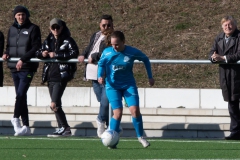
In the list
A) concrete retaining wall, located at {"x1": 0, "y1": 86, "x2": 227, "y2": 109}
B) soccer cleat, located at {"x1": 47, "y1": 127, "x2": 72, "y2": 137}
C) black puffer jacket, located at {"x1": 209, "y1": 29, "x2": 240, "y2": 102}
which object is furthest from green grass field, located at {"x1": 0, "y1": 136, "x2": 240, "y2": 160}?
concrete retaining wall, located at {"x1": 0, "y1": 86, "x2": 227, "y2": 109}

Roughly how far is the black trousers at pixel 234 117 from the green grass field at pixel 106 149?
16.1 inches

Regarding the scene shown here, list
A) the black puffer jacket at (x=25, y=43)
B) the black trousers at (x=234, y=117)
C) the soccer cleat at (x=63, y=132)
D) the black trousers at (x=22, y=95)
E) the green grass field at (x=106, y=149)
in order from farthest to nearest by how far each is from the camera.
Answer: the black puffer jacket at (x=25, y=43), the black trousers at (x=22, y=95), the soccer cleat at (x=63, y=132), the black trousers at (x=234, y=117), the green grass field at (x=106, y=149)

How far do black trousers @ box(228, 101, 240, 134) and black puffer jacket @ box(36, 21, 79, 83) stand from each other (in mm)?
2662

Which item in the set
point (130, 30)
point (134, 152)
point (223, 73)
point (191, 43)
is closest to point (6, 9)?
point (130, 30)

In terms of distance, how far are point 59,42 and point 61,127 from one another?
1.39m

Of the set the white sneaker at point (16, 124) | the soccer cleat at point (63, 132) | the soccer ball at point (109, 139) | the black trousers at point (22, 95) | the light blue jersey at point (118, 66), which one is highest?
the light blue jersey at point (118, 66)

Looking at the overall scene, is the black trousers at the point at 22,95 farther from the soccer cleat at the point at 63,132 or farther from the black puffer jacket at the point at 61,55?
the soccer cleat at the point at 63,132

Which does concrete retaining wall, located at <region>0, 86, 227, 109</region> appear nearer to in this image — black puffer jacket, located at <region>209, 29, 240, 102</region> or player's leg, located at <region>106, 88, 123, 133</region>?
black puffer jacket, located at <region>209, 29, 240, 102</region>

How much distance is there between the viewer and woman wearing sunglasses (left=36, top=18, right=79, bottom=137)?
12398 millimetres

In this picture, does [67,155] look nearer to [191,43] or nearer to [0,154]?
[0,154]

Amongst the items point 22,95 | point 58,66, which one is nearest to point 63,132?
point 22,95

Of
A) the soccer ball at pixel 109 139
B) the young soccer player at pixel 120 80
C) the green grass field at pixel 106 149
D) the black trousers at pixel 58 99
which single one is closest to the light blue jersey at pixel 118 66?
the young soccer player at pixel 120 80

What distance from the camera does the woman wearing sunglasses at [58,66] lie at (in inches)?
488

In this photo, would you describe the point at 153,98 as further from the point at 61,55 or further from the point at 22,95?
the point at 22,95
